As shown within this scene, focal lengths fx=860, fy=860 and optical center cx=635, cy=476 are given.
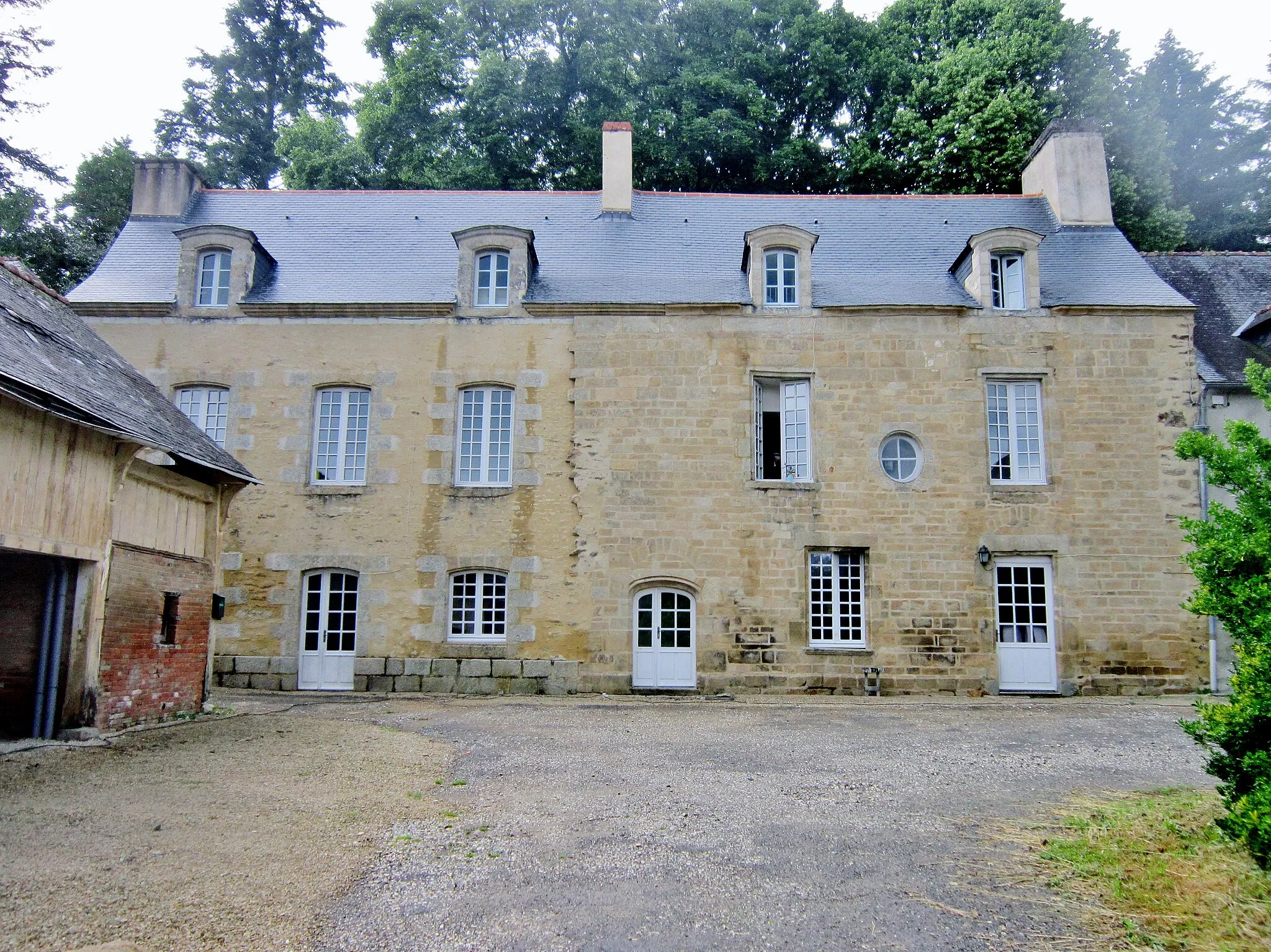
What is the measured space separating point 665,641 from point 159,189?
1322 centimetres

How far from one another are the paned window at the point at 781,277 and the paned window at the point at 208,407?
9.37m

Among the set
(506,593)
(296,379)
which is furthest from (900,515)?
(296,379)

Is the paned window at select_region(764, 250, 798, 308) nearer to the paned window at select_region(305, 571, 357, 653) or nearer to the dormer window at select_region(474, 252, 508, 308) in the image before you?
the dormer window at select_region(474, 252, 508, 308)

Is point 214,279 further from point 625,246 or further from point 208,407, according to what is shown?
point 625,246

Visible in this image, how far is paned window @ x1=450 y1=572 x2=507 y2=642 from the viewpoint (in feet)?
45.5

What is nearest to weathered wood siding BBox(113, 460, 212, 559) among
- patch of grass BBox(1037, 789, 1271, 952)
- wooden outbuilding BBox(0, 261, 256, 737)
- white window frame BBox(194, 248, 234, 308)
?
wooden outbuilding BBox(0, 261, 256, 737)

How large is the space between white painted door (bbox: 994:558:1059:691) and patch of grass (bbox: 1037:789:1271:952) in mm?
8083

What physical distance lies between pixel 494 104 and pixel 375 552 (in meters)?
16.2

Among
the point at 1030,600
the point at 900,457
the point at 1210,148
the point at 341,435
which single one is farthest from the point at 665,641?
the point at 1210,148

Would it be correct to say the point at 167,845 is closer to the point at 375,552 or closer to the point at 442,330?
the point at 375,552

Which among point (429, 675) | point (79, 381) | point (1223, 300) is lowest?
point (429, 675)

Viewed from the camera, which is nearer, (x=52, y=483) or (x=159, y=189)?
(x=52, y=483)

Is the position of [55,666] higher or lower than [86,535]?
lower

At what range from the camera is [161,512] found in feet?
31.3
